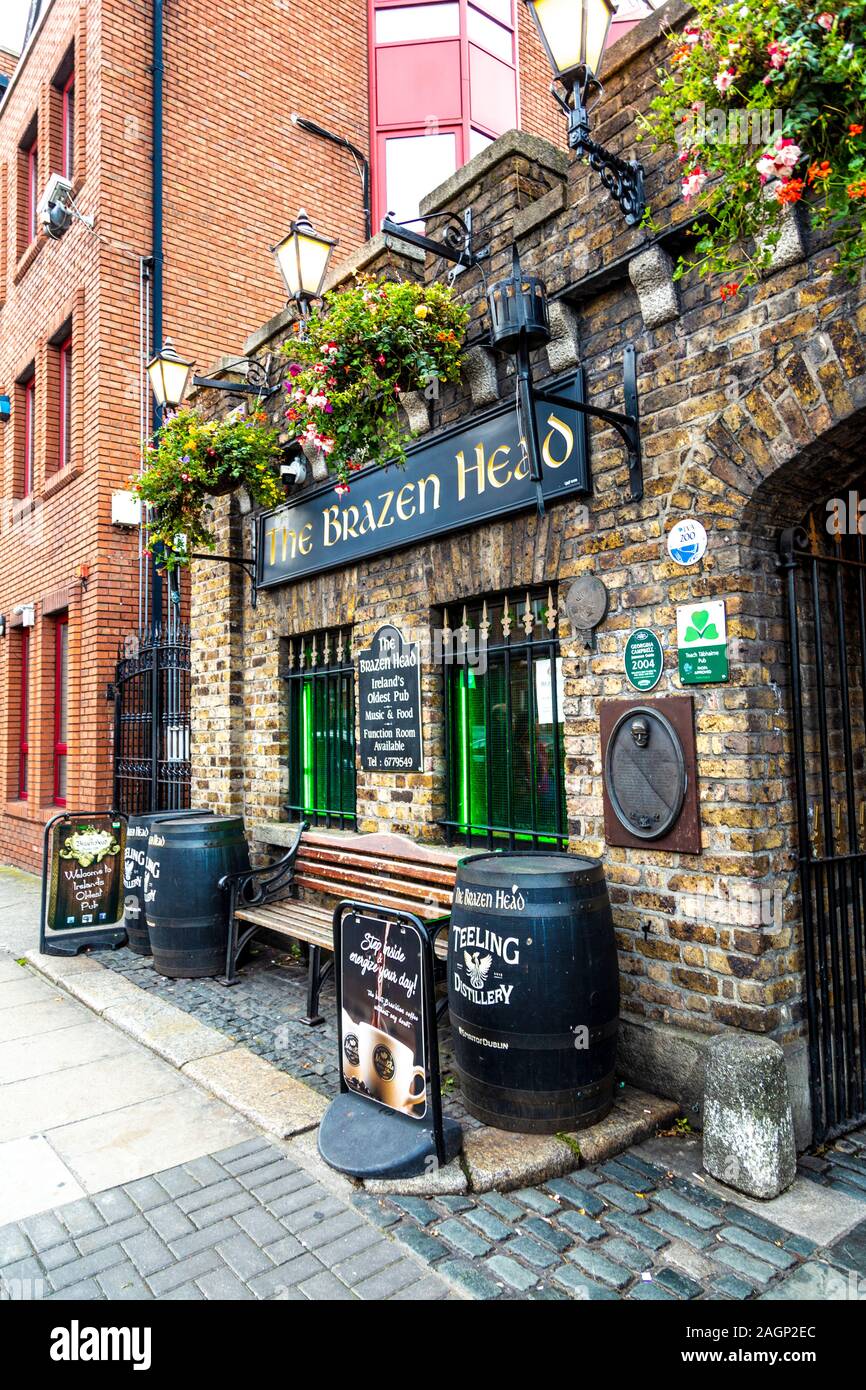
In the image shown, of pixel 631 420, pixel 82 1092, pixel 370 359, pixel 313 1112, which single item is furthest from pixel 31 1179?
pixel 370 359

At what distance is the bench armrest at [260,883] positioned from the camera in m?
5.85

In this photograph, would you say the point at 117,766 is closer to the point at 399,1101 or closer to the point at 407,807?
the point at 407,807

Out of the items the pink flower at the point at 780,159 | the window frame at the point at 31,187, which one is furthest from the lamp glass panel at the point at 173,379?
the pink flower at the point at 780,159

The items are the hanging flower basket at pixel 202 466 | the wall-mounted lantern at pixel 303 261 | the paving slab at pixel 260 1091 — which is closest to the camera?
the paving slab at pixel 260 1091

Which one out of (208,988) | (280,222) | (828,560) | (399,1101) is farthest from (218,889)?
(280,222)

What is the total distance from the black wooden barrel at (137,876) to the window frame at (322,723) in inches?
32.3

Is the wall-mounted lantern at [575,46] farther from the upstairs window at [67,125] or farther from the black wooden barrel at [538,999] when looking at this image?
the upstairs window at [67,125]

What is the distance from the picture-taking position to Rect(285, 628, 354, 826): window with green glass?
20.5ft

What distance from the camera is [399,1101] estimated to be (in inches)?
131

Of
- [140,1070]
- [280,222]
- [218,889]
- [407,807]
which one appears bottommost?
[140,1070]

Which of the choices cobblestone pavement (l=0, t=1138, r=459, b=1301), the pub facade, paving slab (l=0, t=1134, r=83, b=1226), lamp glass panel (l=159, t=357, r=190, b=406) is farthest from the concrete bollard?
lamp glass panel (l=159, t=357, r=190, b=406)

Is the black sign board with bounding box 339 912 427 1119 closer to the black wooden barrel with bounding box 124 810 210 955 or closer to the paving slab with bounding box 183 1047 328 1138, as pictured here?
the paving slab with bounding box 183 1047 328 1138

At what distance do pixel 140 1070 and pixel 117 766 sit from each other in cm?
488

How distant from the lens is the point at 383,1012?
341cm
